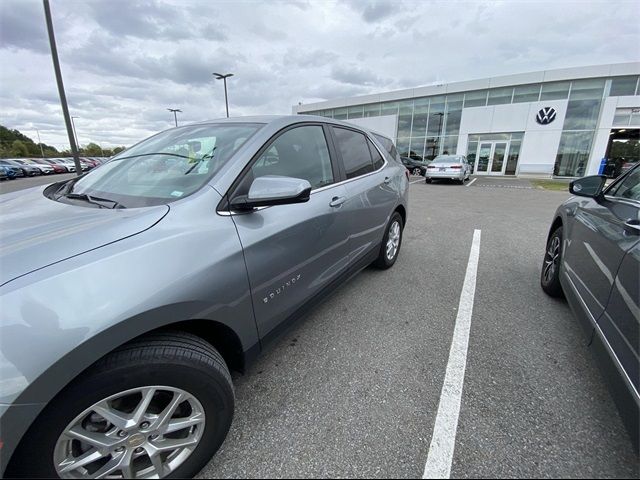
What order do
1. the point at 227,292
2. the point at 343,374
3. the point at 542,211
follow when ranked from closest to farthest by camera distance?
the point at 227,292, the point at 343,374, the point at 542,211

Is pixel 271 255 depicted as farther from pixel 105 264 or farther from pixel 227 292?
pixel 105 264

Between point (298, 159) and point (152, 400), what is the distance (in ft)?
5.52

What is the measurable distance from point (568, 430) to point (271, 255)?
1863mm

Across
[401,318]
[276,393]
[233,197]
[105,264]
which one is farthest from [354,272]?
[105,264]

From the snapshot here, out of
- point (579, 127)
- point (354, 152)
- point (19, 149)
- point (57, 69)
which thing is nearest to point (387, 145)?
point (354, 152)

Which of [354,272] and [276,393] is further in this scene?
[354,272]

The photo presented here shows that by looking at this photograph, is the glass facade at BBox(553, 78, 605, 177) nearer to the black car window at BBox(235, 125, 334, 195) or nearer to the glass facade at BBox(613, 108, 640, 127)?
the glass facade at BBox(613, 108, 640, 127)

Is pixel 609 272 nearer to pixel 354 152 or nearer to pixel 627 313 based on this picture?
pixel 627 313

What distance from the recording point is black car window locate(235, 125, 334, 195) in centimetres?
191

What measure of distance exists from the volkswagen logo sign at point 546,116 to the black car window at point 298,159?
79.7 feet

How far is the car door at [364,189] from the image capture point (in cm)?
275

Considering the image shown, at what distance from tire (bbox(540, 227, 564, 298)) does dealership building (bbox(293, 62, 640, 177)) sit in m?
22.5

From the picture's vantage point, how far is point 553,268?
10.3ft

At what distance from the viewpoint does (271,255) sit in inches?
68.3
